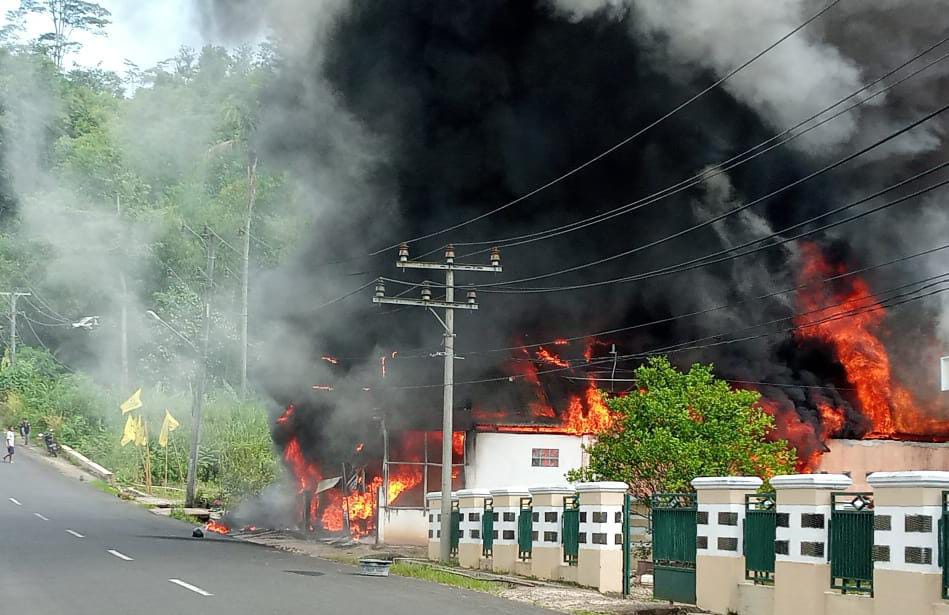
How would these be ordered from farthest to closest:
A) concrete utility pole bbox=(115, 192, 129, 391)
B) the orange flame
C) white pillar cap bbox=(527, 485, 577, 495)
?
concrete utility pole bbox=(115, 192, 129, 391)
the orange flame
white pillar cap bbox=(527, 485, 577, 495)

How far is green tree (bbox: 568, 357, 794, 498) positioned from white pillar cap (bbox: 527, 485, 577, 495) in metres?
3.60

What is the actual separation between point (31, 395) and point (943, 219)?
5204 centimetres

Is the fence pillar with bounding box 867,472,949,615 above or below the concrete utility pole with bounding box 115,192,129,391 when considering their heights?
below

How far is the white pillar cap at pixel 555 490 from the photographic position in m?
22.8

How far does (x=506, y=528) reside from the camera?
83.9 ft

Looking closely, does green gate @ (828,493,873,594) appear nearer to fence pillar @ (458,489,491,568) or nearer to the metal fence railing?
the metal fence railing

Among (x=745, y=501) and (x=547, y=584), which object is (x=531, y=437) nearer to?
(x=547, y=584)

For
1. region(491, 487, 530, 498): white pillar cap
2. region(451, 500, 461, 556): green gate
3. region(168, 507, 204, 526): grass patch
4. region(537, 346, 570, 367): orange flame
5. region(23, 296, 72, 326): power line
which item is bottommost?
region(168, 507, 204, 526): grass patch

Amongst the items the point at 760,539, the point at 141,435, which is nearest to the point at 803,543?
the point at 760,539

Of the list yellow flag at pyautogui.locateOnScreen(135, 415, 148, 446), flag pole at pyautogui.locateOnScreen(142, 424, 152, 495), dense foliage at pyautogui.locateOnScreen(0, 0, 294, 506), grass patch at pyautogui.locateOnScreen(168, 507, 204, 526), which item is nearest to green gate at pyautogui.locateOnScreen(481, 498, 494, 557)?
grass patch at pyautogui.locateOnScreen(168, 507, 204, 526)

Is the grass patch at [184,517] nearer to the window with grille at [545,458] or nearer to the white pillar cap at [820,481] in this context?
the window with grille at [545,458]

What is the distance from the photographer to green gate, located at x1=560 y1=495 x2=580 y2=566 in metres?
22.1

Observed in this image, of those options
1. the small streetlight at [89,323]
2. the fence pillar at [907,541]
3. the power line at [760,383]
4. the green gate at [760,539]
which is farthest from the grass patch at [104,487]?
the fence pillar at [907,541]

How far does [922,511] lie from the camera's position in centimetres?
1316
